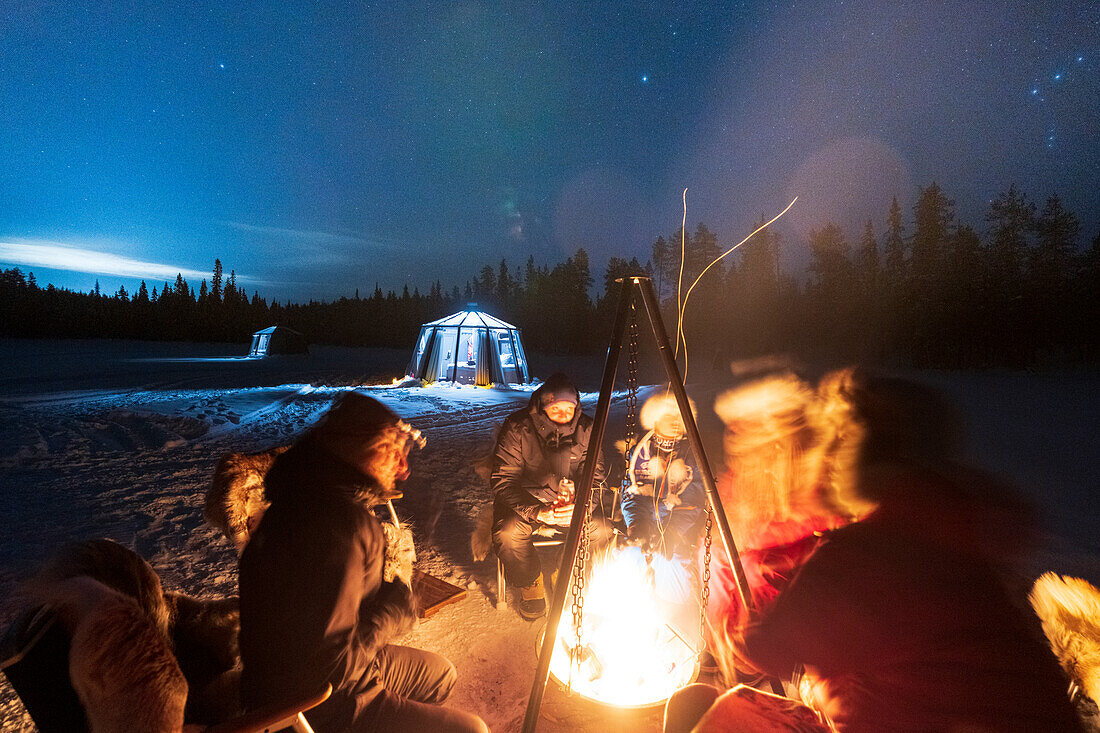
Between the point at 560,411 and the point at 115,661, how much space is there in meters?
2.97

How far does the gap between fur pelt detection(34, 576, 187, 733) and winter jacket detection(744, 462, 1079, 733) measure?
196 cm

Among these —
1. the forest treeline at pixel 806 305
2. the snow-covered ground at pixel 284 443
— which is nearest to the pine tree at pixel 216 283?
the forest treeline at pixel 806 305

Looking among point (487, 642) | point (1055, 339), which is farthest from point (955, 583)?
point (1055, 339)

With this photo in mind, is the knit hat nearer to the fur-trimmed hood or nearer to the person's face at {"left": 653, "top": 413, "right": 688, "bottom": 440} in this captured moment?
the fur-trimmed hood

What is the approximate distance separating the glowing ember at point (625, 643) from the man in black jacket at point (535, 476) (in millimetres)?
456

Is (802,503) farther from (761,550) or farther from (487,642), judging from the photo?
(487,642)

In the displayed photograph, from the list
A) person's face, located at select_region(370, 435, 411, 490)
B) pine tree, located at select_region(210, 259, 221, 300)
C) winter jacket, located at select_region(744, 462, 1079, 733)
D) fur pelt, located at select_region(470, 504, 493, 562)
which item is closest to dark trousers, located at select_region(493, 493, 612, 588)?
fur pelt, located at select_region(470, 504, 493, 562)

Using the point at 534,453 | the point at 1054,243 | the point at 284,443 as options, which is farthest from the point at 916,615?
the point at 1054,243

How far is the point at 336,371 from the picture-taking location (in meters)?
22.8

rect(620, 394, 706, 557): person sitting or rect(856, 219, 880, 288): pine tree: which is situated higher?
rect(856, 219, 880, 288): pine tree

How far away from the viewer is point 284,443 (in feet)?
29.6

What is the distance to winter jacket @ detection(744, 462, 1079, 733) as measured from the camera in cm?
124

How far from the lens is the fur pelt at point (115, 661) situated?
126 centimetres

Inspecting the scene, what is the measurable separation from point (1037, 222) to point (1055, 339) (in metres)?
10.2
